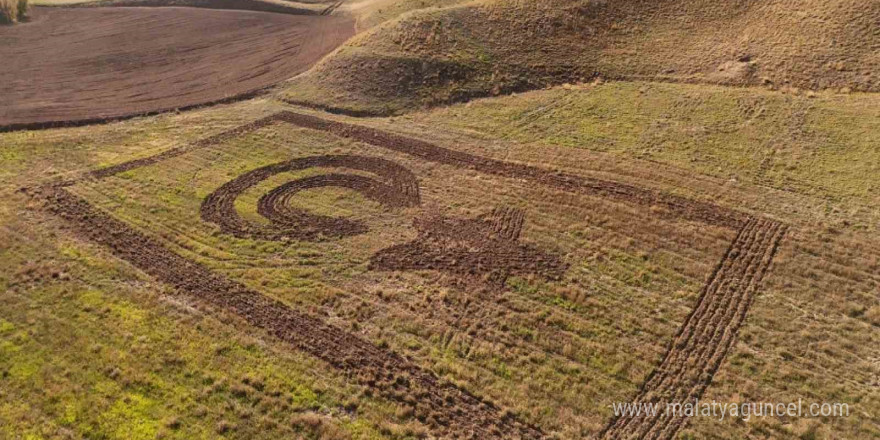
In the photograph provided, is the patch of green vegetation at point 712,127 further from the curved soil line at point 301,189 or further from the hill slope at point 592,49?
the curved soil line at point 301,189

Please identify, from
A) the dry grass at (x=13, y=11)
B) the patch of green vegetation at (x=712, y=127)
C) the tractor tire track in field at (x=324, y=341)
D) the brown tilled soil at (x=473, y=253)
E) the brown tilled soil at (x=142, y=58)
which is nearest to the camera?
the tractor tire track in field at (x=324, y=341)

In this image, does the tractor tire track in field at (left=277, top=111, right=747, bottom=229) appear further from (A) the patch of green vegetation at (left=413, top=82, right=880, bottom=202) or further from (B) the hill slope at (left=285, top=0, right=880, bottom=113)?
(B) the hill slope at (left=285, top=0, right=880, bottom=113)

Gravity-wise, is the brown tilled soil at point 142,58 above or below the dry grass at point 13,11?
below

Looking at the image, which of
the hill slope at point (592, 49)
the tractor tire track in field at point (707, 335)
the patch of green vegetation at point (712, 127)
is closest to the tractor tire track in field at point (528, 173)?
the tractor tire track in field at point (707, 335)

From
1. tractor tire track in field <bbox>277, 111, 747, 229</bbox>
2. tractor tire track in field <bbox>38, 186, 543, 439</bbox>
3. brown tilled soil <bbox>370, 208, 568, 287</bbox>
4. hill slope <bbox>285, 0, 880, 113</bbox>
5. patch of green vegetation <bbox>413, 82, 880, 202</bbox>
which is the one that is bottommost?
tractor tire track in field <bbox>38, 186, 543, 439</bbox>

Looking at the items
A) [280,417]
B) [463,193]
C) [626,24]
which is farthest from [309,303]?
[626,24]

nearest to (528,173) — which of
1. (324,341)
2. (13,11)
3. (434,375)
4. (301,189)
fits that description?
(301,189)

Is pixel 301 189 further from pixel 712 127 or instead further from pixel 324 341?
pixel 712 127

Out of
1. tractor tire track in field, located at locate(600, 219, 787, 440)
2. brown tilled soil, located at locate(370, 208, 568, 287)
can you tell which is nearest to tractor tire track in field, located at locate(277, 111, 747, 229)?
tractor tire track in field, located at locate(600, 219, 787, 440)
